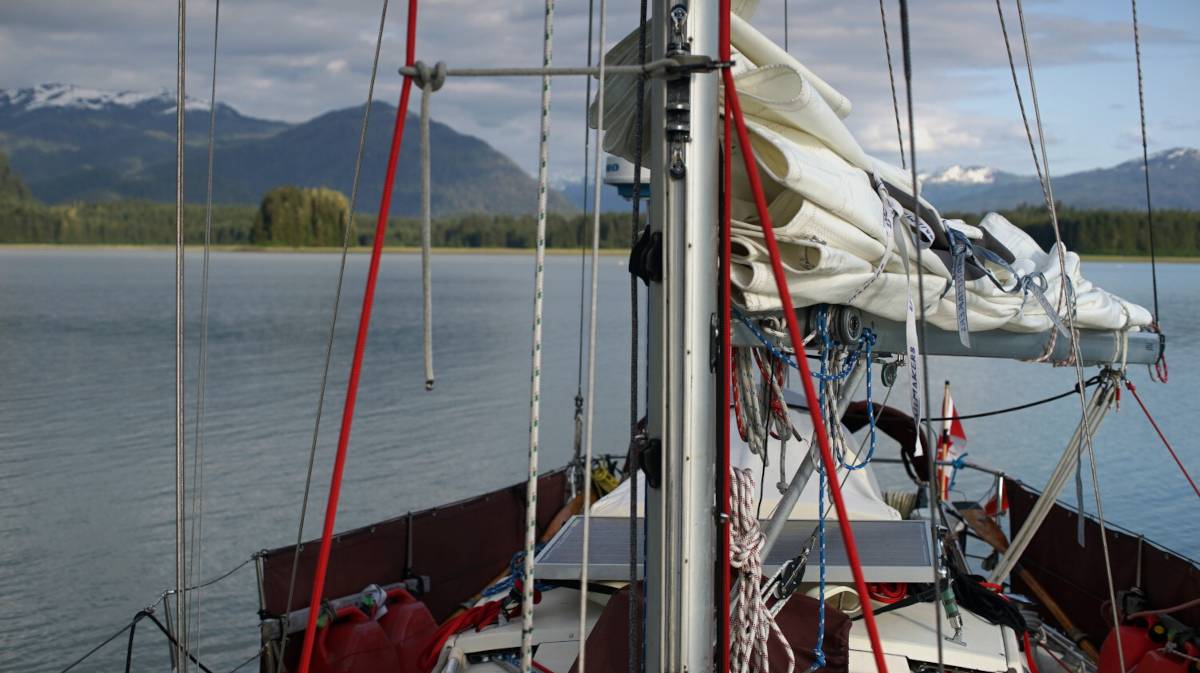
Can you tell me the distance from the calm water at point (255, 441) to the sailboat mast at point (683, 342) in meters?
8.06

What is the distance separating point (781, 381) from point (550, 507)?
6.78 m

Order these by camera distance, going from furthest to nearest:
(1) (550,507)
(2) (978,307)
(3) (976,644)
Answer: (1) (550,507), (3) (976,644), (2) (978,307)

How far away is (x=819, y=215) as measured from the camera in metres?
4.26

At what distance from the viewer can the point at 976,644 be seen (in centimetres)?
581

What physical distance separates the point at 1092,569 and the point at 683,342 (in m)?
6.35

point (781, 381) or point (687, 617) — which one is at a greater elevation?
point (781, 381)

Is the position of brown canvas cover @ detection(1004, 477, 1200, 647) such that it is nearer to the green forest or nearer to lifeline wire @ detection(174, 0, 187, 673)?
lifeline wire @ detection(174, 0, 187, 673)

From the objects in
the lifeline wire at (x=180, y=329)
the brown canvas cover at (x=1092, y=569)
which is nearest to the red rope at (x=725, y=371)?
the lifeline wire at (x=180, y=329)

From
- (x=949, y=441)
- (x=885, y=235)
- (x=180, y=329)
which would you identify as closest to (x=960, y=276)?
(x=885, y=235)

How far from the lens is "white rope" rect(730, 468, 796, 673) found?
418cm

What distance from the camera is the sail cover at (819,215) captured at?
409 cm

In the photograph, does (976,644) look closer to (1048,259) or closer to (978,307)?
(978,307)

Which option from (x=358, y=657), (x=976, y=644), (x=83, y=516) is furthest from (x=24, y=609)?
(x=976, y=644)

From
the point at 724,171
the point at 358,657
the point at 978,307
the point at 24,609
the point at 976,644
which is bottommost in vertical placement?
the point at 24,609
